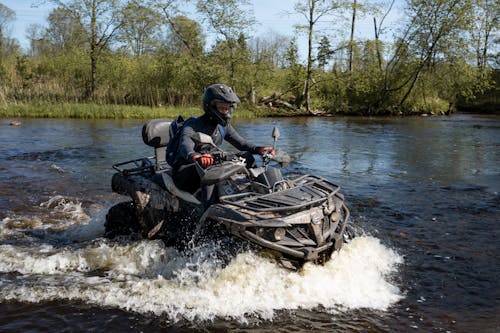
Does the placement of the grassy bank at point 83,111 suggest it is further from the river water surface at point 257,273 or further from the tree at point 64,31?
the river water surface at point 257,273

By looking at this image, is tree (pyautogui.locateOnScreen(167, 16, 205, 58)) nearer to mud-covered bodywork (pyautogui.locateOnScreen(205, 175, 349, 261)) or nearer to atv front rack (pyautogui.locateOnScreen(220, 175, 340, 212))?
atv front rack (pyautogui.locateOnScreen(220, 175, 340, 212))

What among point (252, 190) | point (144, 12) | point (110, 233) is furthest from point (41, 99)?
point (252, 190)

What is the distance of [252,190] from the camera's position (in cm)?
459

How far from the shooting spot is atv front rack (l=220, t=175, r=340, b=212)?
13.4ft

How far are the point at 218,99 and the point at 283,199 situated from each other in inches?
52.2

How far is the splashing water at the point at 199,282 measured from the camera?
162 inches

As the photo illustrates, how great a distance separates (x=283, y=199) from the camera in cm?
420

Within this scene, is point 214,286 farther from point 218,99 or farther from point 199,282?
point 218,99

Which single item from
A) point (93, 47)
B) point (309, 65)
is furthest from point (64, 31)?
point (309, 65)

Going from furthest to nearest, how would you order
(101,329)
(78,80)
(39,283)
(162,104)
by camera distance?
(78,80) → (162,104) → (39,283) → (101,329)

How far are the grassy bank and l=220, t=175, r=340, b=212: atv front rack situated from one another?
61.8 feet

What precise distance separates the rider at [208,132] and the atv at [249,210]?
5.0 inches

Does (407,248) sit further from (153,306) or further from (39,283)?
(39,283)

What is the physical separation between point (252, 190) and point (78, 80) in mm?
27286
